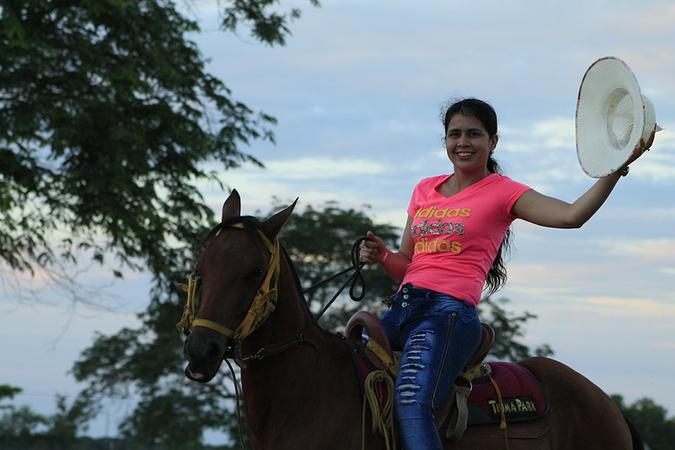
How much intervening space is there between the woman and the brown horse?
0.29 metres

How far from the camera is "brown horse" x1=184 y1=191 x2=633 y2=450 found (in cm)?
458

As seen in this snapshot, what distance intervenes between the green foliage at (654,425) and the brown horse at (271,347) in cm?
2583

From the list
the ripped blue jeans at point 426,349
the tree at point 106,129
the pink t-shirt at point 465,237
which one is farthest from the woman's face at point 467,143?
the tree at point 106,129

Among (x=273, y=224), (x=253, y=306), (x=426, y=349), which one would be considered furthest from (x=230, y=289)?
(x=426, y=349)

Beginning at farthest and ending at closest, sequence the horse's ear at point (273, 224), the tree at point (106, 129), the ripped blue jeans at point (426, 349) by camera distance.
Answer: the tree at point (106, 129) → the ripped blue jeans at point (426, 349) → the horse's ear at point (273, 224)

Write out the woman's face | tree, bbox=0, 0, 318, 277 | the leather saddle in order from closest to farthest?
1. the leather saddle
2. the woman's face
3. tree, bbox=0, 0, 318, 277

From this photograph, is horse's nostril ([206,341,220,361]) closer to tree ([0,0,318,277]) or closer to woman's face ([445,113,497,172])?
woman's face ([445,113,497,172])

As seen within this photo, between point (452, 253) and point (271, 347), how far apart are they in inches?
41.2

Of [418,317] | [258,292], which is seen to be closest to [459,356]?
[418,317]

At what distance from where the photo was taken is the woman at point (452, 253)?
4.99 meters

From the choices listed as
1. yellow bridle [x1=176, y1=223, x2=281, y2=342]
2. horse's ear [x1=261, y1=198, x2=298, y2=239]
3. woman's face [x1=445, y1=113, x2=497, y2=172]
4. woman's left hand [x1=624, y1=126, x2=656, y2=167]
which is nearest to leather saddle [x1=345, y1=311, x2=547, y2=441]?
yellow bridle [x1=176, y1=223, x2=281, y2=342]

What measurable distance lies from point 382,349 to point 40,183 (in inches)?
496

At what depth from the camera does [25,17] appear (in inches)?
635

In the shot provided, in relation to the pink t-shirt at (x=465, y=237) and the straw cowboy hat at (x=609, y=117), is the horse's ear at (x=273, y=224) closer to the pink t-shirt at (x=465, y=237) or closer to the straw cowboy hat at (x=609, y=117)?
the pink t-shirt at (x=465, y=237)
